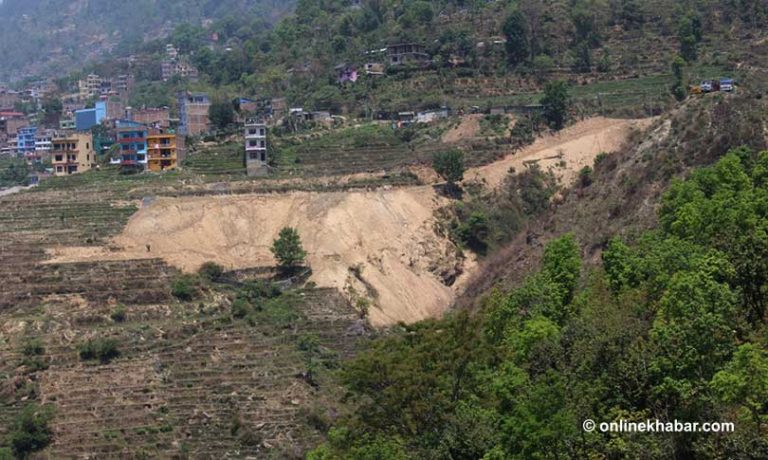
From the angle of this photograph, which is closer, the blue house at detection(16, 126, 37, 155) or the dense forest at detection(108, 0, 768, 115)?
the dense forest at detection(108, 0, 768, 115)

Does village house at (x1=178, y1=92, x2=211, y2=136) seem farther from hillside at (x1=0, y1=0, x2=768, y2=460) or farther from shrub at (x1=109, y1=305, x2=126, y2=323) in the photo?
shrub at (x1=109, y1=305, x2=126, y2=323)

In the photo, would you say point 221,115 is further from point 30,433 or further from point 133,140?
point 30,433

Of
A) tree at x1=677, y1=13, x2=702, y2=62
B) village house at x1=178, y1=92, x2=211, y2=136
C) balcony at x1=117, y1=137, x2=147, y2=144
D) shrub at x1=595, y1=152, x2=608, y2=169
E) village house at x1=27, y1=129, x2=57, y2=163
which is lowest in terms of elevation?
village house at x1=27, y1=129, x2=57, y2=163

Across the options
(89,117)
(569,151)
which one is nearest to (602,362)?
(569,151)

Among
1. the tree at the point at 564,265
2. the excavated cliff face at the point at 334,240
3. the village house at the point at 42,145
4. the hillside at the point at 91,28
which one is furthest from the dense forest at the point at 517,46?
the hillside at the point at 91,28

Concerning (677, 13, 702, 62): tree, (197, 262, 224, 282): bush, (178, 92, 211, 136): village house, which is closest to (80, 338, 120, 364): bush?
(197, 262, 224, 282): bush
